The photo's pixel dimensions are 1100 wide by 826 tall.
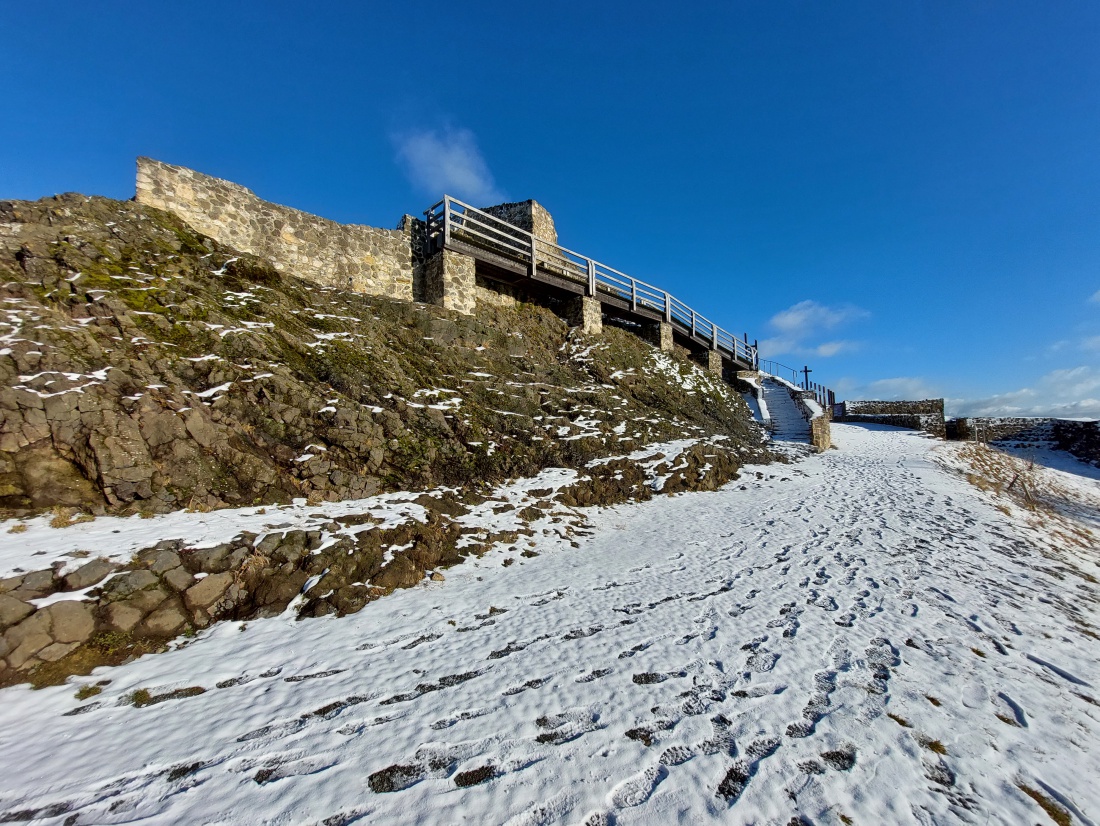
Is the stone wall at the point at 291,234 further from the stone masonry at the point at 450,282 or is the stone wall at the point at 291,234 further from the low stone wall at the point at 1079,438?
the low stone wall at the point at 1079,438

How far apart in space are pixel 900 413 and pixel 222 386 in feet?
129

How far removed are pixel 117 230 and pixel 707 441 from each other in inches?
701

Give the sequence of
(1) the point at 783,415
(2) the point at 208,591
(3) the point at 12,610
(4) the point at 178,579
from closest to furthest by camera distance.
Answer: (3) the point at 12,610
(4) the point at 178,579
(2) the point at 208,591
(1) the point at 783,415

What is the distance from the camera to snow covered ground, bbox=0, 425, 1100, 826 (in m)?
3.04

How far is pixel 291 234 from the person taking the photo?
1328 centimetres

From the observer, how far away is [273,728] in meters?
3.92

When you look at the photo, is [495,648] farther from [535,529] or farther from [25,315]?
[25,315]

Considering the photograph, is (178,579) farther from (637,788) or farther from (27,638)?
(637,788)

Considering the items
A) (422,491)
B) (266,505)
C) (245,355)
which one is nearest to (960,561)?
(422,491)

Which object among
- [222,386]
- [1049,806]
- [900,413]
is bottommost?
[1049,806]

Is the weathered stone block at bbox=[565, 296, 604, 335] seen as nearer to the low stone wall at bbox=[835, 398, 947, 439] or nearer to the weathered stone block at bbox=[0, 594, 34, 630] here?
the weathered stone block at bbox=[0, 594, 34, 630]

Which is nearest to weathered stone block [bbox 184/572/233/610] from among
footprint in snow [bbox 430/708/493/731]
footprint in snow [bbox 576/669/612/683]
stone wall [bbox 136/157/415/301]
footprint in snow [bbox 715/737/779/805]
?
footprint in snow [bbox 430/708/493/731]

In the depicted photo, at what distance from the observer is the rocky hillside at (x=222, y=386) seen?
6.61m

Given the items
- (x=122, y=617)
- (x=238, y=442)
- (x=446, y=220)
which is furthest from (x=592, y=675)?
(x=446, y=220)
